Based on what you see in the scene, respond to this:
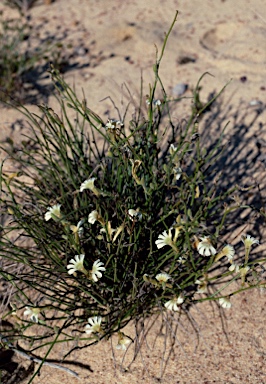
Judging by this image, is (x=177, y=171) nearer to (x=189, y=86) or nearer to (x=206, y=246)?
(x=206, y=246)

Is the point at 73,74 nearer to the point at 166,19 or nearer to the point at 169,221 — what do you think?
the point at 166,19

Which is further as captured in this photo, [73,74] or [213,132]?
[73,74]

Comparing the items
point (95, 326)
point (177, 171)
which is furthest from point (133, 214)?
point (95, 326)

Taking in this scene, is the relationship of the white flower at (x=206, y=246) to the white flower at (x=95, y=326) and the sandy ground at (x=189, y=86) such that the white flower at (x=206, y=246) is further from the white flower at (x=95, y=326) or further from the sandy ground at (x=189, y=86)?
the white flower at (x=95, y=326)

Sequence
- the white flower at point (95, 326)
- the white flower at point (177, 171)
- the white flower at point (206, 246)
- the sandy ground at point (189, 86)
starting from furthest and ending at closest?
the sandy ground at point (189, 86), the white flower at point (177, 171), the white flower at point (95, 326), the white flower at point (206, 246)

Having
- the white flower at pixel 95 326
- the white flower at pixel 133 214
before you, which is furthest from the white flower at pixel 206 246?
the white flower at pixel 95 326

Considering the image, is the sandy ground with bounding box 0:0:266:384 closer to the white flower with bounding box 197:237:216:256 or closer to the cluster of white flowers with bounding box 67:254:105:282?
the white flower with bounding box 197:237:216:256

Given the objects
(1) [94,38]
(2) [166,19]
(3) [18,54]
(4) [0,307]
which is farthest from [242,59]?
(4) [0,307]

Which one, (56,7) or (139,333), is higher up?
(56,7)
